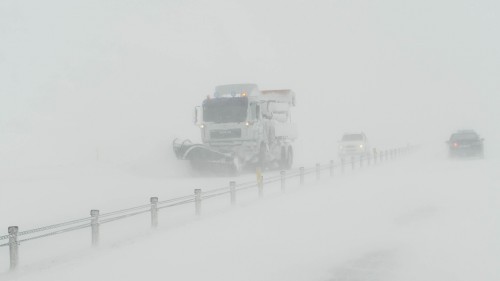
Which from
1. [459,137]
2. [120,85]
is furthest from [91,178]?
[120,85]

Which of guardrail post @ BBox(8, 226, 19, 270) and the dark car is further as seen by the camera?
the dark car

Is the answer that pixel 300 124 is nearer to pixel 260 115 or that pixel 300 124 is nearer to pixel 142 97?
pixel 142 97

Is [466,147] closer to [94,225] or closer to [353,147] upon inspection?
[353,147]

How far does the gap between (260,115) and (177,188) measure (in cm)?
707

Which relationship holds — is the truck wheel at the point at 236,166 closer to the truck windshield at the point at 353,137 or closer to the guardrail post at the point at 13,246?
the guardrail post at the point at 13,246

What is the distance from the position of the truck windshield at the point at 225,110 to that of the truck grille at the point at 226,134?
48cm

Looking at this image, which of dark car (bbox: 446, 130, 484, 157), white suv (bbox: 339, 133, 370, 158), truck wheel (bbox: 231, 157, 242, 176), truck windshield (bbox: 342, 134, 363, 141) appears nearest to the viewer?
truck wheel (bbox: 231, 157, 242, 176)

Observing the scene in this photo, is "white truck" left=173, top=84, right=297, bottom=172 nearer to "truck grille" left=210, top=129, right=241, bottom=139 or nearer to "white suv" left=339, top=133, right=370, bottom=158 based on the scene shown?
"truck grille" left=210, top=129, right=241, bottom=139

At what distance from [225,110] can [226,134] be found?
114 centimetres

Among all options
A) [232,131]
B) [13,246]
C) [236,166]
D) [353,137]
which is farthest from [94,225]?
[353,137]

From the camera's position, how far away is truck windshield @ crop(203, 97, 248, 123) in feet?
76.6

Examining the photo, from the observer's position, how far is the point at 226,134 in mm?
23453

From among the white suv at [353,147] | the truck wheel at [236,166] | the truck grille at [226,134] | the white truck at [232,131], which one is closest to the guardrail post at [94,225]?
the white truck at [232,131]

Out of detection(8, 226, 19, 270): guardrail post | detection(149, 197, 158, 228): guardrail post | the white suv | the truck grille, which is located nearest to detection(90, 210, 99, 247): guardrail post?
detection(8, 226, 19, 270): guardrail post
